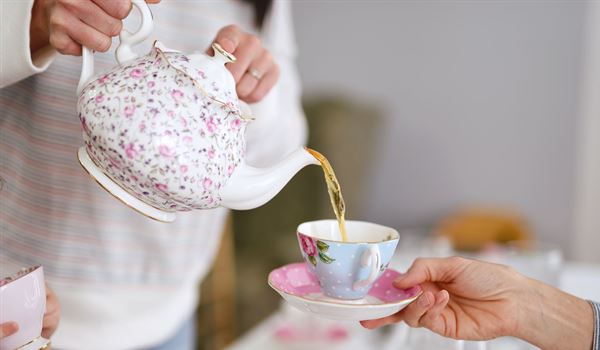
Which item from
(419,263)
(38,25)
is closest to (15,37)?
(38,25)

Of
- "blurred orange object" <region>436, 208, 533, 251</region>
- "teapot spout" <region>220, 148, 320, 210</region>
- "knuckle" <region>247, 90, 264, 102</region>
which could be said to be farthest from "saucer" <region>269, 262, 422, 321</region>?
"blurred orange object" <region>436, 208, 533, 251</region>

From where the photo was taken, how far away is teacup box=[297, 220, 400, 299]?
0.70 meters

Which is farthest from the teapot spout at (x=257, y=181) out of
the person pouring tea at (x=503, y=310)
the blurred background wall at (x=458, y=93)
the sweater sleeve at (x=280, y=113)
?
the blurred background wall at (x=458, y=93)

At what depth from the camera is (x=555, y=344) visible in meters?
0.81

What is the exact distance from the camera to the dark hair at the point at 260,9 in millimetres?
1146

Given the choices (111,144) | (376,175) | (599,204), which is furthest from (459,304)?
(376,175)

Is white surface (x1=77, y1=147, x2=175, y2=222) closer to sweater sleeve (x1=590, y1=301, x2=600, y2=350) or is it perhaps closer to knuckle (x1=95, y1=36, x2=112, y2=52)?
knuckle (x1=95, y1=36, x2=112, y2=52)

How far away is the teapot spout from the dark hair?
0.54 meters

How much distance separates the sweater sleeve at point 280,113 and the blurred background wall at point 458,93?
157cm

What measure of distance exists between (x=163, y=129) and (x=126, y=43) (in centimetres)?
13

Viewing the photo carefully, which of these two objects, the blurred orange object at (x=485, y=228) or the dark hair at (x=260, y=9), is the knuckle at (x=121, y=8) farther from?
the blurred orange object at (x=485, y=228)

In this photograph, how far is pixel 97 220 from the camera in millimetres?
983

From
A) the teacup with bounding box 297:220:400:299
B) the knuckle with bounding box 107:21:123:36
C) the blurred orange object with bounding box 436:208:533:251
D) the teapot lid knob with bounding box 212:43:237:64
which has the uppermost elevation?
the knuckle with bounding box 107:21:123:36

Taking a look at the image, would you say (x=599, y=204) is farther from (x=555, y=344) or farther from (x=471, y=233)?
(x=555, y=344)
